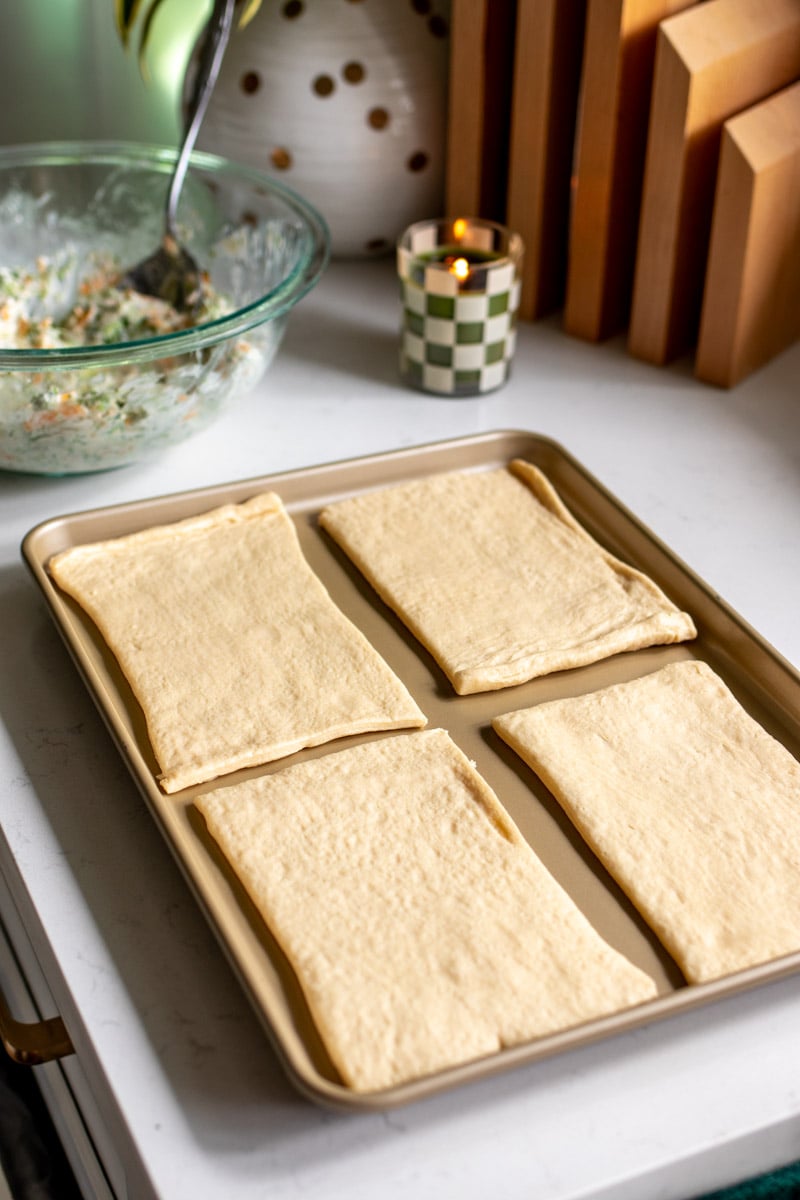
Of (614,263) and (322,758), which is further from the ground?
(614,263)

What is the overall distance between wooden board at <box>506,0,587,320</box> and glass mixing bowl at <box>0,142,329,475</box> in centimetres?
21

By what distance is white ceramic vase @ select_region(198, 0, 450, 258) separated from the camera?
1.20 metres

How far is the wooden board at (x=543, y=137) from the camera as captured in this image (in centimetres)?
112

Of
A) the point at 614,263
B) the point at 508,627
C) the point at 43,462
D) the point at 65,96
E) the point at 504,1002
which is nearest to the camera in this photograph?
the point at 504,1002

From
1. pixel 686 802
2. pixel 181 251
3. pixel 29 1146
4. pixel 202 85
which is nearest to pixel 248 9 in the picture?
pixel 202 85

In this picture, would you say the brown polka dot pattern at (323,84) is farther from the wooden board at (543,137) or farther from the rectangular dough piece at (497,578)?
the rectangular dough piece at (497,578)

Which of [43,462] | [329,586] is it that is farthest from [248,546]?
[43,462]

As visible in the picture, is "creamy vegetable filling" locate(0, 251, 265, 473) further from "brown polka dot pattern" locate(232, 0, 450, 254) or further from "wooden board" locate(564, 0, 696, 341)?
"wooden board" locate(564, 0, 696, 341)

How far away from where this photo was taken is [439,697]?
81cm

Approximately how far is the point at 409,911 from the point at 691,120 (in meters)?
0.72

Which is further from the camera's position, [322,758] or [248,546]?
[248,546]

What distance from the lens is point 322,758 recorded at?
0.73 m

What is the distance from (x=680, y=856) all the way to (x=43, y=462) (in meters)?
0.56

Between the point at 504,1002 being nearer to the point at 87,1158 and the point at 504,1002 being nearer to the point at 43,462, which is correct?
the point at 87,1158
